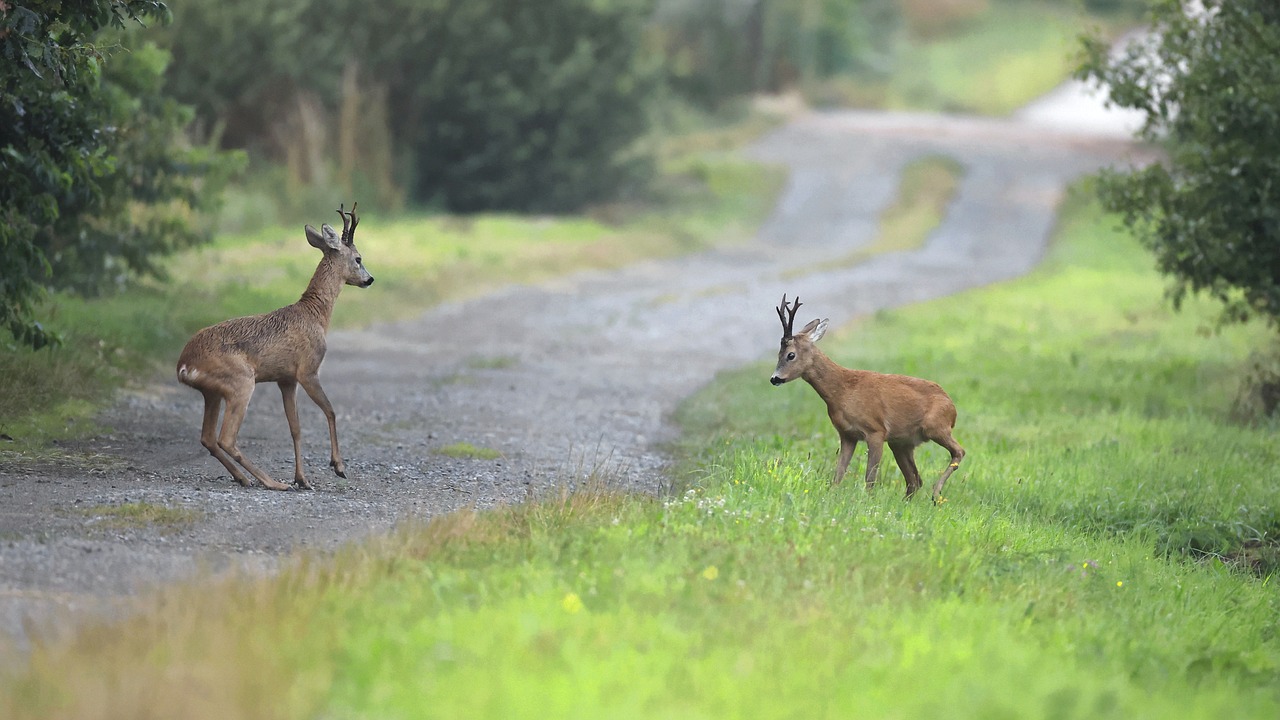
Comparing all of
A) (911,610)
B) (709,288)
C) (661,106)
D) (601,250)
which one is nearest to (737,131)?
(661,106)

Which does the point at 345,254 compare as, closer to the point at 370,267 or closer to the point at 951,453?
the point at 951,453

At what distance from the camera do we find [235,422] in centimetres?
963

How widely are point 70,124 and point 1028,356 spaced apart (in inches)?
444

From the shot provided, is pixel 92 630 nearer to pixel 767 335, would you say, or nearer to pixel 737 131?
pixel 767 335

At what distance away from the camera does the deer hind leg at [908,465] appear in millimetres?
10500

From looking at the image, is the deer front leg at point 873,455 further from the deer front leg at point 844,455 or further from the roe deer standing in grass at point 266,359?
the roe deer standing in grass at point 266,359

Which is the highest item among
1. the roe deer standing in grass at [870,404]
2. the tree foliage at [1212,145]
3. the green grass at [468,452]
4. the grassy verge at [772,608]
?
the tree foliage at [1212,145]

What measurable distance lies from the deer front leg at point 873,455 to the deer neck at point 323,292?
3.72m

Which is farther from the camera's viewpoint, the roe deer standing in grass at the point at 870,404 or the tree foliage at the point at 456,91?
the tree foliage at the point at 456,91

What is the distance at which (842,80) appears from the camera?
61906 millimetres

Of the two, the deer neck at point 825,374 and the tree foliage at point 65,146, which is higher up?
the tree foliage at point 65,146

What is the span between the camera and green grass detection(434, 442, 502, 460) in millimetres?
11625

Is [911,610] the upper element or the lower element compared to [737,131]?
lower

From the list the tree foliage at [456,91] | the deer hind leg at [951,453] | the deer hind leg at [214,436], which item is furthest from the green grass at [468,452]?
the tree foliage at [456,91]
